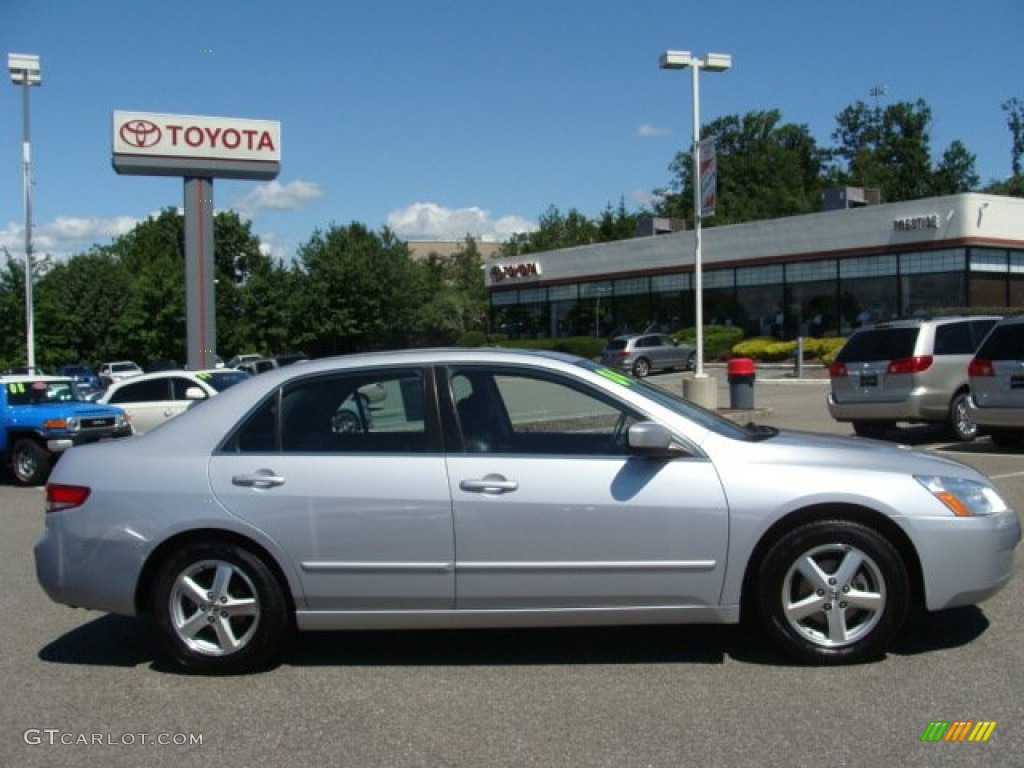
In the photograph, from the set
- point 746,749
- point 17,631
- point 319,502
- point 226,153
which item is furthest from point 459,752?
point 226,153

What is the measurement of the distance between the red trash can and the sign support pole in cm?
1855

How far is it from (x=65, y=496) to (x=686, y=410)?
327 centimetres

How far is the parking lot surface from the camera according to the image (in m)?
4.21

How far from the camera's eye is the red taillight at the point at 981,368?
41.8ft

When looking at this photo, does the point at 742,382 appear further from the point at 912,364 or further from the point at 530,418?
the point at 530,418

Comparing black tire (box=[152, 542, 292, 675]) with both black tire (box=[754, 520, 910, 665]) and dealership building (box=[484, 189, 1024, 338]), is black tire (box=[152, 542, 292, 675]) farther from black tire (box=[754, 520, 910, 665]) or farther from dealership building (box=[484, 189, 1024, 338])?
dealership building (box=[484, 189, 1024, 338])

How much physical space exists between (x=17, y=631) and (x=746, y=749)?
4498mm

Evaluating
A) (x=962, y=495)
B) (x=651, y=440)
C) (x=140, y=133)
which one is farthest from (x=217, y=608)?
(x=140, y=133)

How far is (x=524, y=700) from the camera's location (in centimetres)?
480

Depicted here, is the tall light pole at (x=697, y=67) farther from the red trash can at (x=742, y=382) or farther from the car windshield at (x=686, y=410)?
the car windshield at (x=686, y=410)

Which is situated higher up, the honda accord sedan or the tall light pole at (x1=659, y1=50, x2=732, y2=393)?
the tall light pole at (x1=659, y1=50, x2=732, y2=393)

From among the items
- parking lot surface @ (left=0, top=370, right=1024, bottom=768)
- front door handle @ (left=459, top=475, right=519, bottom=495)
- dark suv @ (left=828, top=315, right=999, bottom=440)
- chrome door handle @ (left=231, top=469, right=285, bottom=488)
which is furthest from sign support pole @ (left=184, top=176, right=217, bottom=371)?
front door handle @ (left=459, top=475, right=519, bottom=495)

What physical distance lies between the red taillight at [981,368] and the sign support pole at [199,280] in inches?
972
